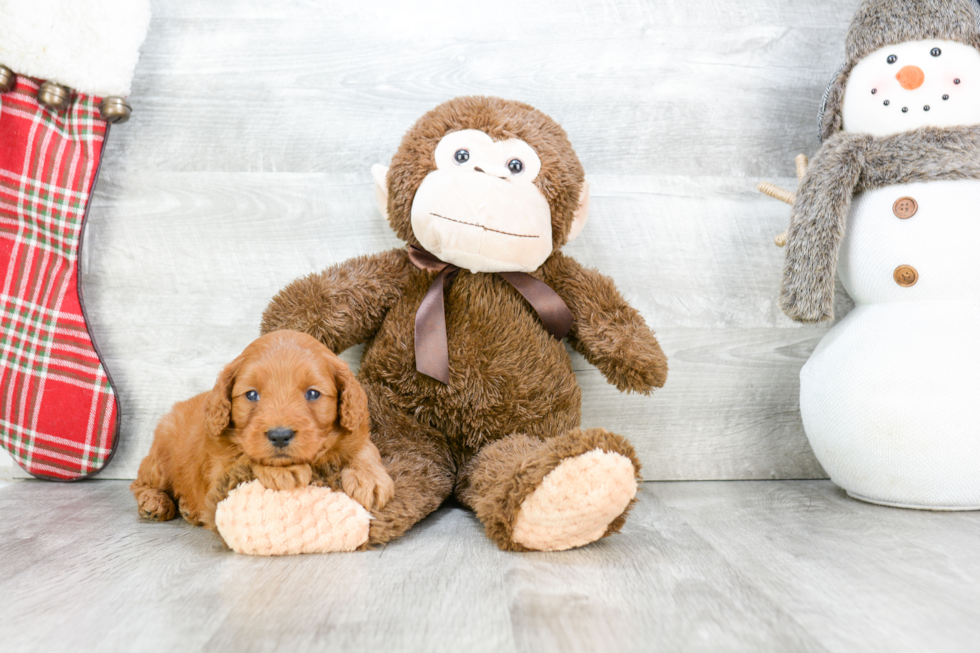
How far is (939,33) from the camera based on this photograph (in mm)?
1034

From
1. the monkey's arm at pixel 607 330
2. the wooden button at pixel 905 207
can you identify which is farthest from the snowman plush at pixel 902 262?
the monkey's arm at pixel 607 330

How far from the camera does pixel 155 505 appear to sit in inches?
37.8

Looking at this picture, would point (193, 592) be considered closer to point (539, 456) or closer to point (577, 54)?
point (539, 456)

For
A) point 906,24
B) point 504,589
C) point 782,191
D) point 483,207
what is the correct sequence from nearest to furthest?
point 504,589
point 483,207
point 906,24
point 782,191

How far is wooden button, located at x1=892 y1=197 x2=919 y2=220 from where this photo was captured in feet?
3.37

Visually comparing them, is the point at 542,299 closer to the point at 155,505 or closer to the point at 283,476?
the point at 283,476

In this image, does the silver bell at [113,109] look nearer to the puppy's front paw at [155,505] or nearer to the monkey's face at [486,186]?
the monkey's face at [486,186]

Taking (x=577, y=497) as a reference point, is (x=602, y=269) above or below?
above

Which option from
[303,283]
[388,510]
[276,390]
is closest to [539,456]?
[388,510]

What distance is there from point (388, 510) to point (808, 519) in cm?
61

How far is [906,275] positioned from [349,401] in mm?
841

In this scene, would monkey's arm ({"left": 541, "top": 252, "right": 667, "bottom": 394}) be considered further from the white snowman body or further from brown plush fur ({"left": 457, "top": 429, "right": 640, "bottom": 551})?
the white snowman body

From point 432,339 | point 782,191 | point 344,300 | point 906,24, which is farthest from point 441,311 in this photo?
point 906,24

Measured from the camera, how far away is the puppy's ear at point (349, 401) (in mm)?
811
